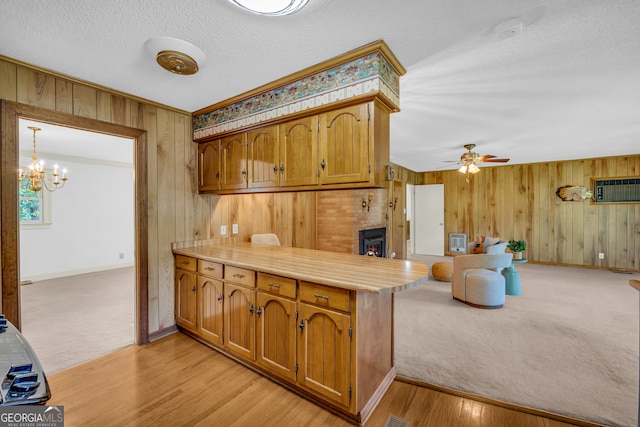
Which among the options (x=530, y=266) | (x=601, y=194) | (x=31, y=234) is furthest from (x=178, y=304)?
(x=601, y=194)

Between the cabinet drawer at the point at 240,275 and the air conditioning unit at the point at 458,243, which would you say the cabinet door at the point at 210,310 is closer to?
the cabinet drawer at the point at 240,275

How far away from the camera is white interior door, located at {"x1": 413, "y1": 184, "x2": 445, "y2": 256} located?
7.94 meters

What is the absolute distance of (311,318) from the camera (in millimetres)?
1840

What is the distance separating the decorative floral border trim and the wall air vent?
6944 mm

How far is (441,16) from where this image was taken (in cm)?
154

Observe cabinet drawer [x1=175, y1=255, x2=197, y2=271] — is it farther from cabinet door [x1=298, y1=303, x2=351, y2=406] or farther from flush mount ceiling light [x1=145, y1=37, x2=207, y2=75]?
flush mount ceiling light [x1=145, y1=37, x2=207, y2=75]

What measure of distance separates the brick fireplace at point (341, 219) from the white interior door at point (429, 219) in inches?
155

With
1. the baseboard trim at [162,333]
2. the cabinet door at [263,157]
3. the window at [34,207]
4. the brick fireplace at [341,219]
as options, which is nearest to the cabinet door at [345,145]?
the cabinet door at [263,157]

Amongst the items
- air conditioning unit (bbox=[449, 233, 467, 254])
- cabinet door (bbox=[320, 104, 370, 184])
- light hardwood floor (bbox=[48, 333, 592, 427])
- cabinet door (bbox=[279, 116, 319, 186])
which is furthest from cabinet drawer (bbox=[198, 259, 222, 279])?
air conditioning unit (bbox=[449, 233, 467, 254])

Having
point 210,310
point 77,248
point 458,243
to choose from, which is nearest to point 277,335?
point 210,310

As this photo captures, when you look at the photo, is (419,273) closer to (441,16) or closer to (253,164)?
(441,16)

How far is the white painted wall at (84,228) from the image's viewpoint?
205 inches

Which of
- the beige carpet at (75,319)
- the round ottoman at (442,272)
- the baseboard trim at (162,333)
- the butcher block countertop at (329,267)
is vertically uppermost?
the butcher block countertop at (329,267)

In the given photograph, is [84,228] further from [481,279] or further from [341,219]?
[481,279]
